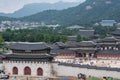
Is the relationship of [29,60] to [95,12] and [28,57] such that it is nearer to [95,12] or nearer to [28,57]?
[28,57]

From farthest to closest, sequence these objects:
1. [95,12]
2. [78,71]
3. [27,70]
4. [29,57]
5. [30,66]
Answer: [95,12] < [27,70] < [30,66] < [29,57] < [78,71]

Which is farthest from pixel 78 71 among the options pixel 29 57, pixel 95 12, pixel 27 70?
pixel 95 12

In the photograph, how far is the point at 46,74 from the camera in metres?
41.4

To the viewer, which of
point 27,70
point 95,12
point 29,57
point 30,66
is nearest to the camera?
point 29,57

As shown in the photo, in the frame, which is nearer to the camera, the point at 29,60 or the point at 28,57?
the point at 28,57

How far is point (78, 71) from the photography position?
4031cm

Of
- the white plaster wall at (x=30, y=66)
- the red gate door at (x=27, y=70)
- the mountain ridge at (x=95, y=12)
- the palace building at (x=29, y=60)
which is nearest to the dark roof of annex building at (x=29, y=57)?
the palace building at (x=29, y=60)

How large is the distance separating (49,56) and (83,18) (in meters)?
110

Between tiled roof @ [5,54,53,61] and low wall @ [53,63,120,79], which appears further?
tiled roof @ [5,54,53,61]

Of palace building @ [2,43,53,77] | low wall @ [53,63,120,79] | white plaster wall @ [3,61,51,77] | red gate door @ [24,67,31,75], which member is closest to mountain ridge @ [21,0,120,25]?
A: palace building @ [2,43,53,77]

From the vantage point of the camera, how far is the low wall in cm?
3822

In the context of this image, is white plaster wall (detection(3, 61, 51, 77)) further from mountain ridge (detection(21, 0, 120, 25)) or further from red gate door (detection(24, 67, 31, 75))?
mountain ridge (detection(21, 0, 120, 25))

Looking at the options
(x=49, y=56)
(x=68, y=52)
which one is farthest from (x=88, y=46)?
(x=49, y=56)

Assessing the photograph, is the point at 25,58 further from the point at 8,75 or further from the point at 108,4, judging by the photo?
the point at 108,4
